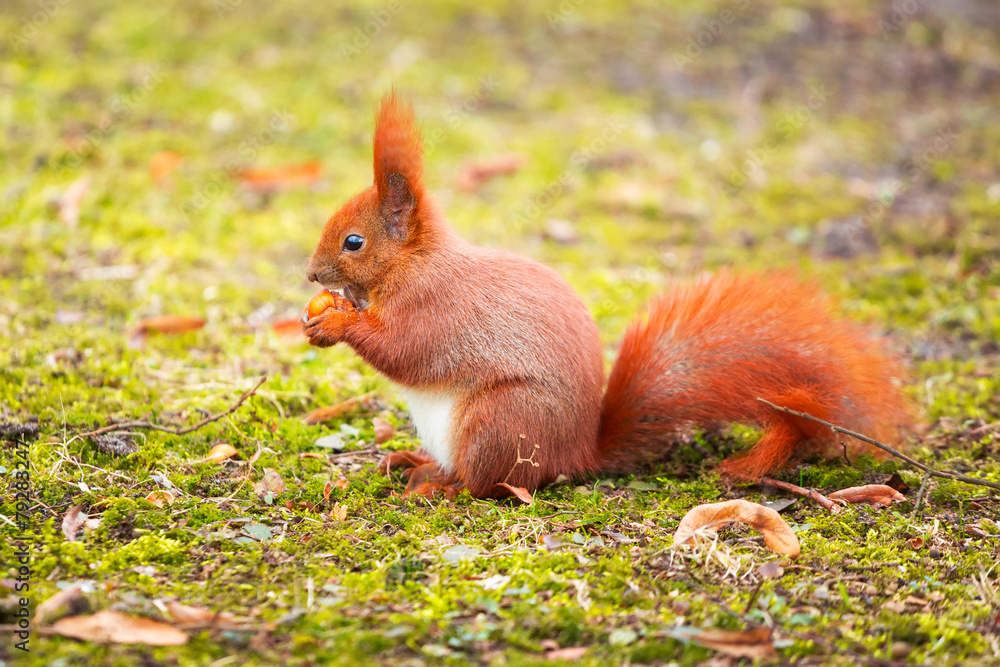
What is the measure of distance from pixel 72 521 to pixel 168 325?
56.0 inches

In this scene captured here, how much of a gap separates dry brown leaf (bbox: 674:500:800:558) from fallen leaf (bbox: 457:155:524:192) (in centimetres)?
326

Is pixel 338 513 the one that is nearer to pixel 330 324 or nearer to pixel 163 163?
pixel 330 324

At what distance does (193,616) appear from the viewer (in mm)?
1796

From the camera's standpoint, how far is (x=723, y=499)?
8.20ft

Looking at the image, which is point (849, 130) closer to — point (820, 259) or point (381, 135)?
point (820, 259)

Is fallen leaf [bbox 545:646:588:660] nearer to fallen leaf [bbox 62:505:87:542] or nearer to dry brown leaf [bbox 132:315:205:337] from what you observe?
fallen leaf [bbox 62:505:87:542]

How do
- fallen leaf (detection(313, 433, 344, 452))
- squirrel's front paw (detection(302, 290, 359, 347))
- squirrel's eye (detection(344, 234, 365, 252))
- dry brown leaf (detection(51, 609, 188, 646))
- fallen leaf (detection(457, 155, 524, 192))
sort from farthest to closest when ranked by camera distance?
1. fallen leaf (detection(457, 155, 524, 192))
2. fallen leaf (detection(313, 433, 344, 452))
3. squirrel's eye (detection(344, 234, 365, 252))
4. squirrel's front paw (detection(302, 290, 359, 347))
5. dry brown leaf (detection(51, 609, 188, 646))

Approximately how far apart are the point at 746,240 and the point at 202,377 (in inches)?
114

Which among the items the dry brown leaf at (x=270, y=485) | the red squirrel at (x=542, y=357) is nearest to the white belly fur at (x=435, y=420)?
the red squirrel at (x=542, y=357)

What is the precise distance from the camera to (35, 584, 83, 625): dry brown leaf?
1744mm

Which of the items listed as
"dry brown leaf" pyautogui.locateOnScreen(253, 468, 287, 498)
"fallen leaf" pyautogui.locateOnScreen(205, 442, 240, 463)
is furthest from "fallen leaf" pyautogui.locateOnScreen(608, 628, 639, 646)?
"fallen leaf" pyautogui.locateOnScreen(205, 442, 240, 463)


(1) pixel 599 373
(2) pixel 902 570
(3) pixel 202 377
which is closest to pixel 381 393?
(3) pixel 202 377

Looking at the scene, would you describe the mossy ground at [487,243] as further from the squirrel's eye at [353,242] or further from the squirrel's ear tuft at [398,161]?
the squirrel's ear tuft at [398,161]

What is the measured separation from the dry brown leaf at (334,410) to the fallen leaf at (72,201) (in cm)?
217
